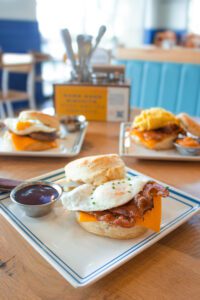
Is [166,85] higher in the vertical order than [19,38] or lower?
lower

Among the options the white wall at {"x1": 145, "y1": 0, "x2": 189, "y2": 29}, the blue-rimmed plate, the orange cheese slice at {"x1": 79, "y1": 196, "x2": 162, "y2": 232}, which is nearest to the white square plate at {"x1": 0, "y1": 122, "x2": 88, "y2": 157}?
the blue-rimmed plate

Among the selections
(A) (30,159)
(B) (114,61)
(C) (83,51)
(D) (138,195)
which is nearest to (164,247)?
(D) (138,195)

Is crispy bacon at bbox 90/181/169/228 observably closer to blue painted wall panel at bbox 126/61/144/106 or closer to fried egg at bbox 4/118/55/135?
fried egg at bbox 4/118/55/135

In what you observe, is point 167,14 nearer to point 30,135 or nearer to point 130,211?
point 30,135

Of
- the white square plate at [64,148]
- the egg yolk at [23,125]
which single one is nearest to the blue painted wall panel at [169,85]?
the white square plate at [64,148]

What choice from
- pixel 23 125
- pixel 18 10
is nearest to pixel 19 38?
pixel 18 10

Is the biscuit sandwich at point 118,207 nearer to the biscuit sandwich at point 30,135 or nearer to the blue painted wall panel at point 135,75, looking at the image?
the biscuit sandwich at point 30,135

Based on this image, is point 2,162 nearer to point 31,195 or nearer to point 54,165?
point 54,165
